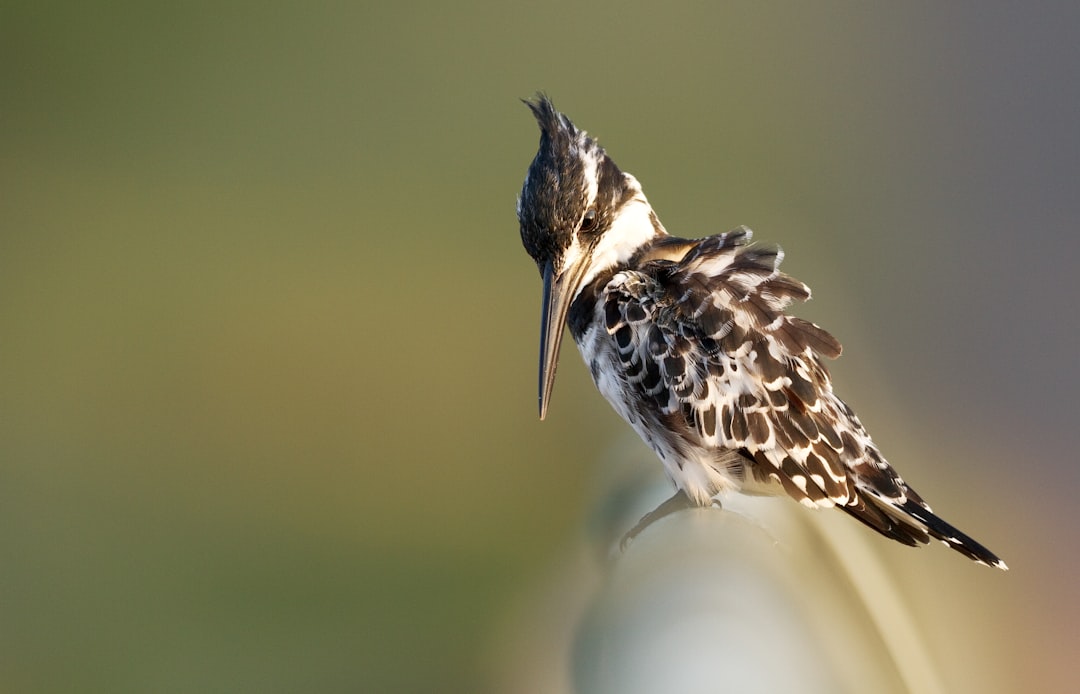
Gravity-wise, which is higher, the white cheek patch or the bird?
the white cheek patch

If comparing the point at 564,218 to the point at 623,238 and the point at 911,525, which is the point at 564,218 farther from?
the point at 911,525

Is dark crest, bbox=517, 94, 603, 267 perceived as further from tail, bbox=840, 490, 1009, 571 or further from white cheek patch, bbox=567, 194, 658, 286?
tail, bbox=840, 490, 1009, 571

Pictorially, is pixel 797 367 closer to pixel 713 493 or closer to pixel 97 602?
pixel 713 493

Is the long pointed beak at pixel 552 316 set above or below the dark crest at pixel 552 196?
below

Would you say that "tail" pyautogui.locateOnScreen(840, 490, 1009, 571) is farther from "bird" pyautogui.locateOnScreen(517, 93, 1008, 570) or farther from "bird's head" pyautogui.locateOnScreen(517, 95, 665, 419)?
"bird's head" pyautogui.locateOnScreen(517, 95, 665, 419)

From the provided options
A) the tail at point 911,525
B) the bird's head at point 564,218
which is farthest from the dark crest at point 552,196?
the tail at point 911,525

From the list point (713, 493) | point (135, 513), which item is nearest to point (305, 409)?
point (135, 513)

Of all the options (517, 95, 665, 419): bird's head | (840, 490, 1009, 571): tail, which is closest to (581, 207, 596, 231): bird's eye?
(517, 95, 665, 419): bird's head

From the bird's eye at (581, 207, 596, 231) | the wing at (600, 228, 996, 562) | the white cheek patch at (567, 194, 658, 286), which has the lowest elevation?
the wing at (600, 228, 996, 562)

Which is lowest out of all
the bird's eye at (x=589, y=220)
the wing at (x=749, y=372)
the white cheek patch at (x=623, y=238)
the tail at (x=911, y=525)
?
the tail at (x=911, y=525)

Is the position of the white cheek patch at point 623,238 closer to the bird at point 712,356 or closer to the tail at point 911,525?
the bird at point 712,356
